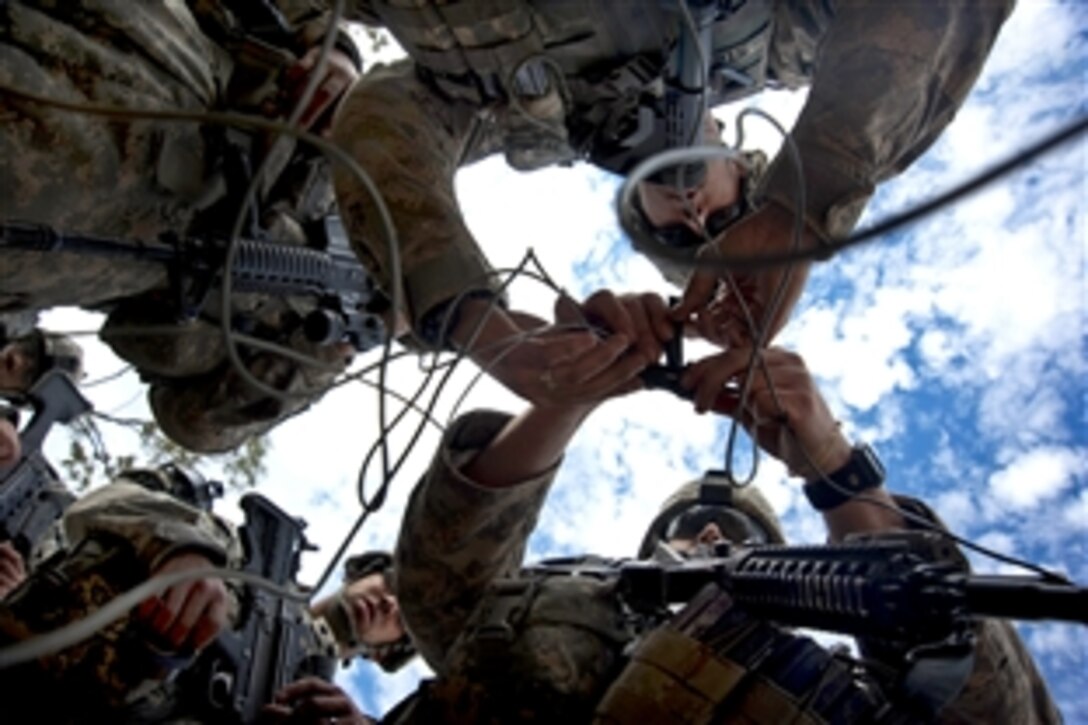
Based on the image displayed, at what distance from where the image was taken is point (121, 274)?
10.3 ft

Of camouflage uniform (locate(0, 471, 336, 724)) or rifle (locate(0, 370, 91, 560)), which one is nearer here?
camouflage uniform (locate(0, 471, 336, 724))

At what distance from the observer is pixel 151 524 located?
2717 millimetres

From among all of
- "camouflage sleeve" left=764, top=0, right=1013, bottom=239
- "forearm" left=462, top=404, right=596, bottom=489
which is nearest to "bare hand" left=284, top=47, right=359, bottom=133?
"forearm" left=462, top=404, right=596, bottom=489

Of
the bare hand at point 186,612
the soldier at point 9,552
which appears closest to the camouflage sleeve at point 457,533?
the bare hand at point 186,612

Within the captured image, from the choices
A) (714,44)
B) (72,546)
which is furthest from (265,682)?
(714,44)

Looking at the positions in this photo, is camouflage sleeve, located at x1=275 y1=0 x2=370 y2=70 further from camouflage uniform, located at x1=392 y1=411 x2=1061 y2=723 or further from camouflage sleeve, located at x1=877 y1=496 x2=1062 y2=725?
camouflage sleeve, located at x1=877 y1=496 x2=1062 y2=725

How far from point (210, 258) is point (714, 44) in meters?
1.71

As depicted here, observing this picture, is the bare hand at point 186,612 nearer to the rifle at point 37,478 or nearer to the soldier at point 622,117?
the soldier at point 622,117

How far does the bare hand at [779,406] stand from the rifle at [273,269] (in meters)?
1.64

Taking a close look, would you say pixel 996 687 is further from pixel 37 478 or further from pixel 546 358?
pixel 37 478

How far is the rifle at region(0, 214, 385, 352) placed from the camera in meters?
2.54

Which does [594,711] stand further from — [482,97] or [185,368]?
[185,368]

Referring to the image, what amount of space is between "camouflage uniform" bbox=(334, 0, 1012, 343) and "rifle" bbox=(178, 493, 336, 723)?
43.7 inches

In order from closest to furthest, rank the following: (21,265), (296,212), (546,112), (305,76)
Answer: (546,112)
(21,265)
(305,76)
(296,212)
